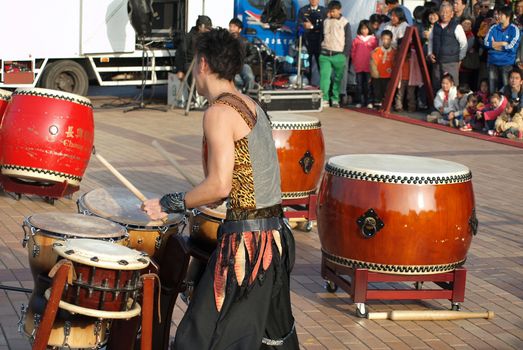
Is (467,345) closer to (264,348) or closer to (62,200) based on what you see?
(264,348)

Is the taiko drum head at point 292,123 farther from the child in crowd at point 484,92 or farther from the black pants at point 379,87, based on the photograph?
the black pants at point 379,87

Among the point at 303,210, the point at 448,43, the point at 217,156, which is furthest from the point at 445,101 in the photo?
the point at 217,156

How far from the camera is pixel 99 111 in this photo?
17000 mm

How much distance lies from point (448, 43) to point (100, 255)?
1313cm

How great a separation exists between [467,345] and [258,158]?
7.59 ft

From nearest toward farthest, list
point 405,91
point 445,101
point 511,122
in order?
point 511,122 < point 445,101 < point 405,91

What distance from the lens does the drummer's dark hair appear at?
4786 millimetres

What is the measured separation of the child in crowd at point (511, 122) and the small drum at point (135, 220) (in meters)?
10.2

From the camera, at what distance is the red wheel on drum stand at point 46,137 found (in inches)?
360

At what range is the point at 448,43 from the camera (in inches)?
671

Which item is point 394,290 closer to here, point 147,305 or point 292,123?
point 292,123

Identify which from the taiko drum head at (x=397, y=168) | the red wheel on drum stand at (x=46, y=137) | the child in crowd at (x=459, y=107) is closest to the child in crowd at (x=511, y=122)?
the child in crowd at (x=459, y=107)

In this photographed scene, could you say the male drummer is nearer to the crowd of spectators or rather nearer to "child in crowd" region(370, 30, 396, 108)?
the crowd of spectators

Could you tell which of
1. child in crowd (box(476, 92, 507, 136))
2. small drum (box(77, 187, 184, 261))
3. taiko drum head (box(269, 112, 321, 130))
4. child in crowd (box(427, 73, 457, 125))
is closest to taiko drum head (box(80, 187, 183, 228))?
small drum (box(77, 187, 184, 261))
